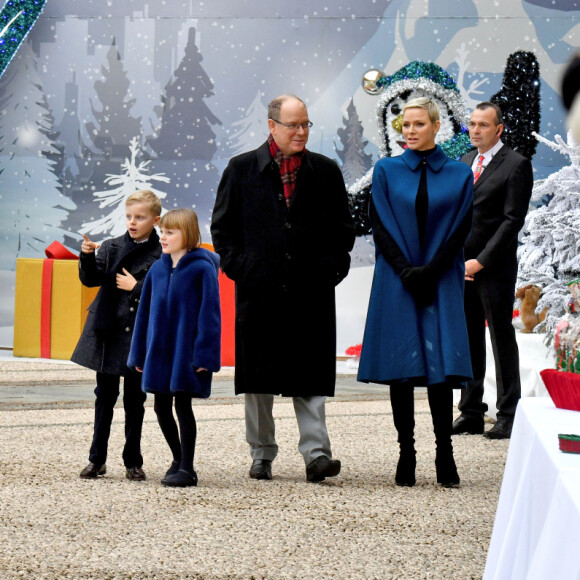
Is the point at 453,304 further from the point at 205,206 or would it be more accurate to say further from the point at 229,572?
the point at 205,206

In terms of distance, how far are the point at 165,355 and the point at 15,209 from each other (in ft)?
23.6

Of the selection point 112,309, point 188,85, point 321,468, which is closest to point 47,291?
point 188,85

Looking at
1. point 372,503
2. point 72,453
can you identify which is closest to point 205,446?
point 72,453

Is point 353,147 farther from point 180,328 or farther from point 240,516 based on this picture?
point 240,516

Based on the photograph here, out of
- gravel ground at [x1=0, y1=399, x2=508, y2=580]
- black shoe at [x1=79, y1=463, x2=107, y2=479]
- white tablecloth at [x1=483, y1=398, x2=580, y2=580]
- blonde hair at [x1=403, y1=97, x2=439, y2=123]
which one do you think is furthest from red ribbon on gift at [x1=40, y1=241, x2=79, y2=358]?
white tablecloth at [x1=483, y1=398, x2=580, y2=580]

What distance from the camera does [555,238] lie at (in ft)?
22.3

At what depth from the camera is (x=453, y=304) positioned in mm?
3623

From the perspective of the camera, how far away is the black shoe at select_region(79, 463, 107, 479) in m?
3.75

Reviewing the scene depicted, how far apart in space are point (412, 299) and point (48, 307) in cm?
631

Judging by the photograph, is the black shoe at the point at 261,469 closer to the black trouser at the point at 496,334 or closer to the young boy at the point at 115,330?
the young boy at the point at 115,330

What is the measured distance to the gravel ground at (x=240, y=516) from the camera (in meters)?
2.54

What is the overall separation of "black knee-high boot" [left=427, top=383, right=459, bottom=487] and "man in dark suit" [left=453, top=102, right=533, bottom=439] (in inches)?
41.5

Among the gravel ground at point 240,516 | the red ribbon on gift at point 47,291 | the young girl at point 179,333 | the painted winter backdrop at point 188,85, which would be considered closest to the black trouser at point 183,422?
the young girl at point 179,333

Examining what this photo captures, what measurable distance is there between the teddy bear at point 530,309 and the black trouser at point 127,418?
3.19 metres
